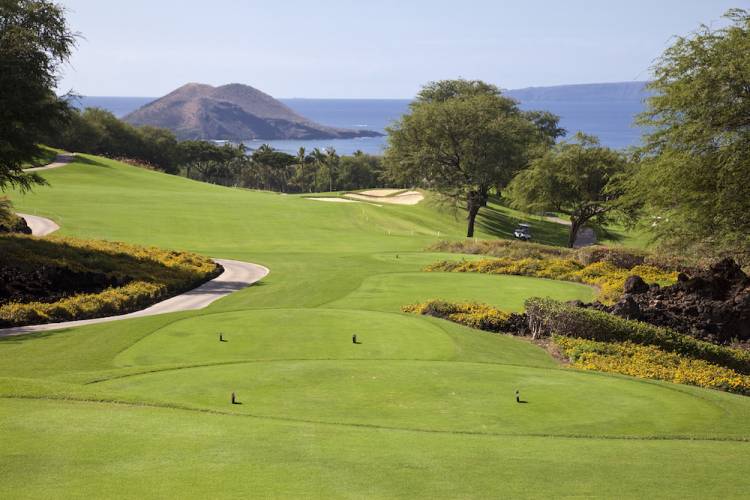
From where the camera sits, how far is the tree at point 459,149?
7362 cm

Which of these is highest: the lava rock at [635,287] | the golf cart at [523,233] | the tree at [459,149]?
the tree at [459,149]

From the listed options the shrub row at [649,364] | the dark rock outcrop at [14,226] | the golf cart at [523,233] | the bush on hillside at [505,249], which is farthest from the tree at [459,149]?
the shrub row at [649,364]

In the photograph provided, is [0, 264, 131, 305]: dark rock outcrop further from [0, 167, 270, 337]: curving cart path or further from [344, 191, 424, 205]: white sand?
[344, 191, 424, 205]: white sand

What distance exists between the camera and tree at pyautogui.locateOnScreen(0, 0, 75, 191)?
33.5 meters

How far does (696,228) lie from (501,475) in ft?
90.0

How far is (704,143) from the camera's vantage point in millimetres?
31781

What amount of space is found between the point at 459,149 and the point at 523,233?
13.0 metres

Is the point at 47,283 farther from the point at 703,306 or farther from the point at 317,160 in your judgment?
the point at 317,160

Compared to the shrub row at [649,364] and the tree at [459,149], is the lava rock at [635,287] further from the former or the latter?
the tree at [459,149]

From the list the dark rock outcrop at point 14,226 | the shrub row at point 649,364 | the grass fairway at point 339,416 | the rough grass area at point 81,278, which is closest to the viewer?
the grass fairway at point 339,416

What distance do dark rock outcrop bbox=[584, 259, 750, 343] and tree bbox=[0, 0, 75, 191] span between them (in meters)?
27.3

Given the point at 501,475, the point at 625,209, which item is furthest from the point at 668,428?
the point at 625,209

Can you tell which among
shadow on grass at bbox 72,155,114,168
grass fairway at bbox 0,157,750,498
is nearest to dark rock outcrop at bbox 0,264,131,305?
grass fairway at bbox 0,157,750,498

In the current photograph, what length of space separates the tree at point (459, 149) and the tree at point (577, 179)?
23.6 ft
